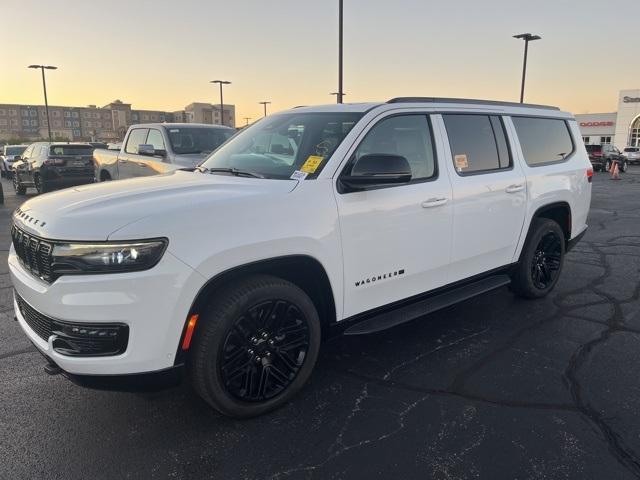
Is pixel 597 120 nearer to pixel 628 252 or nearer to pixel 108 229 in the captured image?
pixel 628 252

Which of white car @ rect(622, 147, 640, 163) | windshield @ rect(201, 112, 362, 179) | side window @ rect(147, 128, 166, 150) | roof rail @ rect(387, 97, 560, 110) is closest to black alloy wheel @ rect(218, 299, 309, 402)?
windshield @ rect(201, 112, 362, 179)

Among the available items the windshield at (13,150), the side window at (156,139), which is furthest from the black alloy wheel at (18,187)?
the windshield at (13,150)

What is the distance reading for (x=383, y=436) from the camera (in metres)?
2.83

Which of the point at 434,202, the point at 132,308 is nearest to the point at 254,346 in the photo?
the point at 132,308

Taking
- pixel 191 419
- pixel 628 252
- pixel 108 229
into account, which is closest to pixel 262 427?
pixel 191 419

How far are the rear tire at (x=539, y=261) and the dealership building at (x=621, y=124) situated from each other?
6212 centimetres

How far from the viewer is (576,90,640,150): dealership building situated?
203 ft

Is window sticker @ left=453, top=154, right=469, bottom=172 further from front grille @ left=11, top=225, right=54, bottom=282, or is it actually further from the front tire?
front grille @ left=11, top=225, right=54, bottom=282

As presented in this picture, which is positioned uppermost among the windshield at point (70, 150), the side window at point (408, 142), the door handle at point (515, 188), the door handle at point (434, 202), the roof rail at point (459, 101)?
the roof rail at point (459, 101)

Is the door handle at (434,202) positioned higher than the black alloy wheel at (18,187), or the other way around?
Result: the door handle at (434,202)

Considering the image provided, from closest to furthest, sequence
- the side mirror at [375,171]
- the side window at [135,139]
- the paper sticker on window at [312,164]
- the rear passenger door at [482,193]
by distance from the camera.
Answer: the side mirror at [375,171], the paper sticker on window at [312,164], the rear passenger door at [482,193], the side window at [135,139]

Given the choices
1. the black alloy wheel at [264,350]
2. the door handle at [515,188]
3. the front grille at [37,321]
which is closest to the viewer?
the front grille at [37,321]

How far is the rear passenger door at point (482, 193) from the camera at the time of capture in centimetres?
390

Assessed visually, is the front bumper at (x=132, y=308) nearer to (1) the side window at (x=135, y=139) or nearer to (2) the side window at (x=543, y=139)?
(2) the side window at (x=543, y=139)
